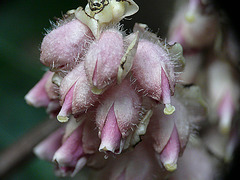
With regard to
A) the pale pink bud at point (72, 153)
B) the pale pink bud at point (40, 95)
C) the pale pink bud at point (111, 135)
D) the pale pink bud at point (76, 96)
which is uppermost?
the pale pink bud at point (76, 96)

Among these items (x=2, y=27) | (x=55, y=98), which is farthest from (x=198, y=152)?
(x=2, y=27)

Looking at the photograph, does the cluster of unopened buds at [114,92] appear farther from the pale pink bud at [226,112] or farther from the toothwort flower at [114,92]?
the pale pink bud at [226,112]

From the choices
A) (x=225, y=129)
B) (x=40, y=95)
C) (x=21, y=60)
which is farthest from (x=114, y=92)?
(x=21, y=60)

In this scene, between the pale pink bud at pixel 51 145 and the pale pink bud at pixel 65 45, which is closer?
the pale pink bud at pixel 65 45

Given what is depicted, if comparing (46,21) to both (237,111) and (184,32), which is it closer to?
(184,32)

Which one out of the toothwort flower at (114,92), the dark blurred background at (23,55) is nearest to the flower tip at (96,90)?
the toothwort flower at (114,92)

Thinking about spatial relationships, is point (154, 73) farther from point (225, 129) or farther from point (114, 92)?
point (225, 129)
